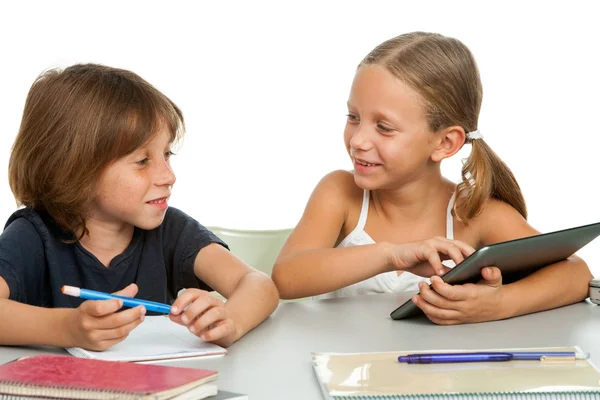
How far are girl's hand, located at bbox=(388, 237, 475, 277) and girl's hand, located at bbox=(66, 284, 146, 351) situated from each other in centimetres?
52

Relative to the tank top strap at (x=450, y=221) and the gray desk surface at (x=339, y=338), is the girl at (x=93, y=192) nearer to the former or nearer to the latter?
the gray desk surface at (x=339, y=338)

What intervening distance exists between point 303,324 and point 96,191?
1.47 ft

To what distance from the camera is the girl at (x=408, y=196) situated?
1.50 metres

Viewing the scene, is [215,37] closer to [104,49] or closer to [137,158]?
[104,49]

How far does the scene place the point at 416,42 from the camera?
67.6 inches

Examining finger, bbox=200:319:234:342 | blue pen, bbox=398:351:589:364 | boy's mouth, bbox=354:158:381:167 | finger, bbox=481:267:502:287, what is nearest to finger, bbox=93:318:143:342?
finger, bbox=200:319:234:342

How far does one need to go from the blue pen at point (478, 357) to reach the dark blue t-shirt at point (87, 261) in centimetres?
65

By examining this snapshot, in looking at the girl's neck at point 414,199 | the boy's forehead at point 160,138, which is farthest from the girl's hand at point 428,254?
the boy's forehead at point 160,138

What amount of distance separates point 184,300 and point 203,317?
0.11 feet

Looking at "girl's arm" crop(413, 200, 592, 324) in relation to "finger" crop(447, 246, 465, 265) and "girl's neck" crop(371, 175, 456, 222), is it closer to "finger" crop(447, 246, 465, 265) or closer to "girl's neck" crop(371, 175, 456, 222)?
"finger" crop(447, 246, 465, 265)

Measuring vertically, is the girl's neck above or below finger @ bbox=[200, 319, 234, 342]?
below

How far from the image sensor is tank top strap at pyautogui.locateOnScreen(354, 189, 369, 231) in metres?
1.82

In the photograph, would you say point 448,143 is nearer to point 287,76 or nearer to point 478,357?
point 478,357

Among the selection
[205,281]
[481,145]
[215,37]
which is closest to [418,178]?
[481,145]
